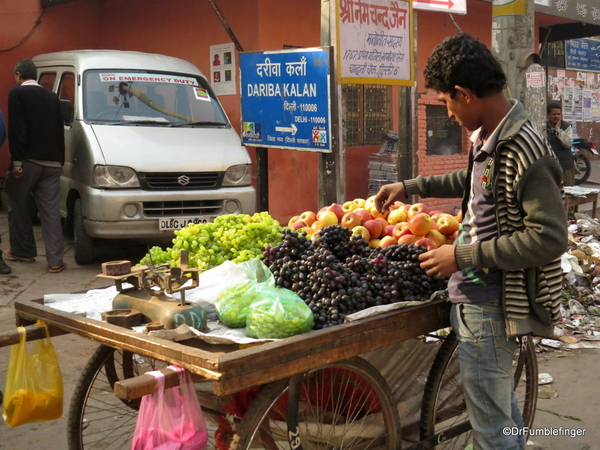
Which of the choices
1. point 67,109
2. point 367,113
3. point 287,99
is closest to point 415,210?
point 287,99

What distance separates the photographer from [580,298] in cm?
638

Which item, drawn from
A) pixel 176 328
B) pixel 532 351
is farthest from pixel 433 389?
pixel 176 328

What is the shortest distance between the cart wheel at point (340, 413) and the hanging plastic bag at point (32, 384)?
892 mm

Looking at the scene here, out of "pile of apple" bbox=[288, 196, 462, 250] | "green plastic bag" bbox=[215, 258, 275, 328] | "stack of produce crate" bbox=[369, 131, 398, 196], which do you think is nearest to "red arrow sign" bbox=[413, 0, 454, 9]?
"stack of produce crate" bbox=[369, 131, 398, 196]

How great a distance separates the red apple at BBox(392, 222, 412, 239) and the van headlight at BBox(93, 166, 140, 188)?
3.92 meters

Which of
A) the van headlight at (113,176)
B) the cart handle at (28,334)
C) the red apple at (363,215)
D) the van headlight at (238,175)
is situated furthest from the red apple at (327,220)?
the van headlight at (238,175)

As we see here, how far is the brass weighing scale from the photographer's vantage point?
2621mm

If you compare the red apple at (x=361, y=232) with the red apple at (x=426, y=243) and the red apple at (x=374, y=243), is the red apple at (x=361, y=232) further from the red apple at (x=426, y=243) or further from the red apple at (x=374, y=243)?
the red apple at (x=426, y=243)

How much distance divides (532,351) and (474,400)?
2.70ft

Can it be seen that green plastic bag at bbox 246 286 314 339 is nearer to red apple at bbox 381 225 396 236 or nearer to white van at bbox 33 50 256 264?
red apple at bbox 381 225 396 236

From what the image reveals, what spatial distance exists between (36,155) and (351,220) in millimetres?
4474

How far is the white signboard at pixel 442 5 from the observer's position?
26.8ft

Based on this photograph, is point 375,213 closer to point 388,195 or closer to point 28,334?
point 388,195

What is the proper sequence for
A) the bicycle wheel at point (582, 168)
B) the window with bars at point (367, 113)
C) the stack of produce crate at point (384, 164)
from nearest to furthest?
1. the stack of produce crate at point (384, 164)
2. the window with bars at point (367, 113)
3. the bicycle wheel at point (582, 168)
